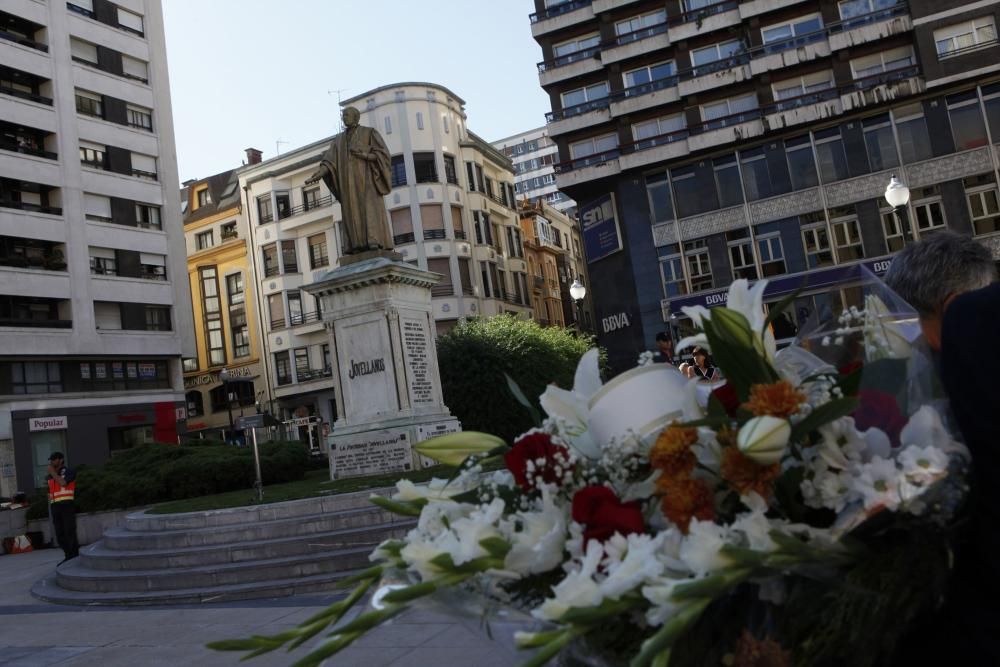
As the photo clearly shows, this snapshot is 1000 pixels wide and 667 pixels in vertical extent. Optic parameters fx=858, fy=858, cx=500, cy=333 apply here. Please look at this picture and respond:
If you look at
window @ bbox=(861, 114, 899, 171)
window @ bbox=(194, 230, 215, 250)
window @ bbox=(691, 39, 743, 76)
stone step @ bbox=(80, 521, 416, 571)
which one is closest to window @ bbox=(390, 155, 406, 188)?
window @ bbox=(194, 230, 215, 250)

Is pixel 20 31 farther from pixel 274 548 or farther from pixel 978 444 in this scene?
pixel 978 444

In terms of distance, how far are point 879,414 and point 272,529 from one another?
9.76m

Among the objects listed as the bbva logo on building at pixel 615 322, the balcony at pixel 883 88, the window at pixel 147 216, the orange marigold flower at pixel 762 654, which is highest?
the window at pixel 147 216

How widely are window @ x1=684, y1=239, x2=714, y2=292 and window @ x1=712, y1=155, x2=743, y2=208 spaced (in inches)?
80.9

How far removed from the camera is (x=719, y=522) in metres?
1.49

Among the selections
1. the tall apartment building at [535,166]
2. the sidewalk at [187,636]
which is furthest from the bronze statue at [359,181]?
the tall apartment building at [535,166]

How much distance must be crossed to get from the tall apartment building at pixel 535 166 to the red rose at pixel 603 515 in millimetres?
99087

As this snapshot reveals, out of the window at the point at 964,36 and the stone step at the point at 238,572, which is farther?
the window at the point at 964,36

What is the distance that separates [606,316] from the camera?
4194 cm

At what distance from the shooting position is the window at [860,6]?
1414 inches

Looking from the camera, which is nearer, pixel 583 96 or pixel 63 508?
pixel 63 508

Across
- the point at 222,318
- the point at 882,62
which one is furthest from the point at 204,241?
the point at 882,62

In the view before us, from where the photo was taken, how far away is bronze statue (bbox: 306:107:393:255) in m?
14.8

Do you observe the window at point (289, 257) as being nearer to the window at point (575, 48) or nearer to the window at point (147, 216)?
the window at point (147, 216)
